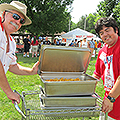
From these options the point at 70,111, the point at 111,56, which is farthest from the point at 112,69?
the point at 70,111

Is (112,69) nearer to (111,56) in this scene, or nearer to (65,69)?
(111,56)

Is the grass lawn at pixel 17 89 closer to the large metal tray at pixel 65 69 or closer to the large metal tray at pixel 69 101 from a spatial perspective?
the large metal tray at pixel 65 69

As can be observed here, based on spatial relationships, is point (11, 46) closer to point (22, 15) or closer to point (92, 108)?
point (22, 15)

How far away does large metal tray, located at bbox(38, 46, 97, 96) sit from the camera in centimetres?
138

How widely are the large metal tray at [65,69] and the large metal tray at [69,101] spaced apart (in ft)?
0.17

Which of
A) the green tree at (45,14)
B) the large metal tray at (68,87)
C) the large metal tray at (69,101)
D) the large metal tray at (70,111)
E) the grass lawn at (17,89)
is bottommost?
the grass lawn at (17,89)

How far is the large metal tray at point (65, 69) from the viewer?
1.38m

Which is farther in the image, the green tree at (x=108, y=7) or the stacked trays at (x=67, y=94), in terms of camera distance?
the green tree at (x=108, y=7)

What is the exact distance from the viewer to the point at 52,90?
1.37 meters

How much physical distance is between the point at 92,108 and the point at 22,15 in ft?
4.62

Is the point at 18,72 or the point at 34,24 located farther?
the point at 34,24

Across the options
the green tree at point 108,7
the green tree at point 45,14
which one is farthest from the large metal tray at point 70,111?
the green tree at point 108,7

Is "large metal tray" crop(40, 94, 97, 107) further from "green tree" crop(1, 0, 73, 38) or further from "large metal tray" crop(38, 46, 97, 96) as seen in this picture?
"green tree" crop(1, 0, 73, 38)

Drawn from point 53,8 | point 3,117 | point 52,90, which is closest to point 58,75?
point 52,90
